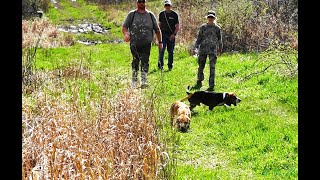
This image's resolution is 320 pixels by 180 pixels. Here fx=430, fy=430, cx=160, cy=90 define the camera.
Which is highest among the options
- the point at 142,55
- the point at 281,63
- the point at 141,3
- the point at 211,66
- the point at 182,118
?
the point at 141,3

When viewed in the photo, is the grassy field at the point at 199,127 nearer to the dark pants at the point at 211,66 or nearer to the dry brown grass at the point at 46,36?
the dark pants at the point at 211,66

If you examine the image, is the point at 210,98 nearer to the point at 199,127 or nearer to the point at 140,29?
the point at 199,127

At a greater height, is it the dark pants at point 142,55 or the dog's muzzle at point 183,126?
A: the dark pants at point 142,55

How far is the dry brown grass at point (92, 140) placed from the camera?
14.2 ft

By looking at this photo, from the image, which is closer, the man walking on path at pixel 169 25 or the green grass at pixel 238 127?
the green grass at pixel 238 127

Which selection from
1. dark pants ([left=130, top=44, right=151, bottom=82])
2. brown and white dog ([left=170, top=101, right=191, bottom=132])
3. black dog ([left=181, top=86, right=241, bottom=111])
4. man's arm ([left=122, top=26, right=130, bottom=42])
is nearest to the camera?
brown and white dog ([left=170, top=101, right=191, bottom=132])

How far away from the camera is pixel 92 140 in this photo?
4.94 m

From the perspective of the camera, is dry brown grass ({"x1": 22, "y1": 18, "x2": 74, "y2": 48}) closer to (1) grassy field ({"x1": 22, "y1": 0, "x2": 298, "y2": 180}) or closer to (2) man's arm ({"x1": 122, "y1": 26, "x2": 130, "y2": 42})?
(1) grassy field ({"x1": 22, "y1": 0, "x2": 298, "y2": 180})

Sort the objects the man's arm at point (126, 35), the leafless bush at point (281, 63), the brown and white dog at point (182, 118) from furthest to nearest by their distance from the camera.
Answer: the leafless bush at point (281, 63)
the man's arm at point (126, 35)
the brown and white dog at point (182, 118)

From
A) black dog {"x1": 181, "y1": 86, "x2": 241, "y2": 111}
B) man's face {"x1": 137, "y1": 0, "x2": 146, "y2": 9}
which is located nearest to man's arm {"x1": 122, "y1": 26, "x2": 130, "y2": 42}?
man's face {"x1": 137, "y1": 0, "x2": 146, "y2": 9}

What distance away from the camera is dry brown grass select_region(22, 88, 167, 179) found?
4.32 m

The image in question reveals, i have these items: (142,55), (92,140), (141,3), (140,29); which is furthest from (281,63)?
(92,140)

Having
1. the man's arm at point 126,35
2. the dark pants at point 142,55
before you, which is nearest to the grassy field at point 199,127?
the dark pants at point 142,55

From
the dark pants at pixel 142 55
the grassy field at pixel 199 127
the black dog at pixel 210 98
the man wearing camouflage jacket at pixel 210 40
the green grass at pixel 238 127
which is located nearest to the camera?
the grassy field at pixel 199 127
